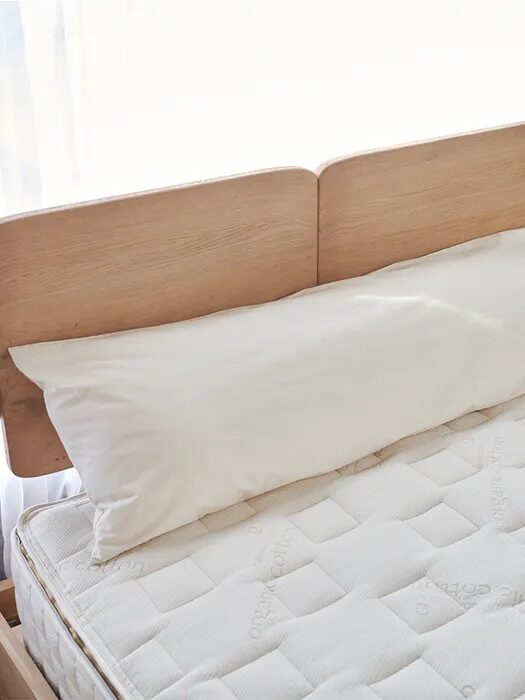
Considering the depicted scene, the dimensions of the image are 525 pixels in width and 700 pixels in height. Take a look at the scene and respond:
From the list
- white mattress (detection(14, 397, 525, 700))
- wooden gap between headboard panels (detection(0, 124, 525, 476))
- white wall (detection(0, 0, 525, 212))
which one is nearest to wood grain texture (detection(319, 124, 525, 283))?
wooden gap between headboard panels (detection(0, 124, 525, 476))

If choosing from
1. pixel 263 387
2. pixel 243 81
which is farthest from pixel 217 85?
pixel 263 387

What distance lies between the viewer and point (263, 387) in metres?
1.44

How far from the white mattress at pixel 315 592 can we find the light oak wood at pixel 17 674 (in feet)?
0.07

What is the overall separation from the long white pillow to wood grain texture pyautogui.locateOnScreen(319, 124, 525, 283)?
99 millimetres

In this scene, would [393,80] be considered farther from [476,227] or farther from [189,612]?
[189,612]

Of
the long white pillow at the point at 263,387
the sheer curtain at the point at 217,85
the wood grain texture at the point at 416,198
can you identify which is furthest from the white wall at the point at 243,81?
the long white pillow at the point at 263,387

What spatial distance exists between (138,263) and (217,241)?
0.46ft

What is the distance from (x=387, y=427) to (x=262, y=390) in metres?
0.21

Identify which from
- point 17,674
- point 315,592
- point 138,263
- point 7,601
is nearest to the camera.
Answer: point 315,592

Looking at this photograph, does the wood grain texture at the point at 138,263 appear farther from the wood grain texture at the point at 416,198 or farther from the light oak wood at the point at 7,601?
the light oak wood at the point at 7,601

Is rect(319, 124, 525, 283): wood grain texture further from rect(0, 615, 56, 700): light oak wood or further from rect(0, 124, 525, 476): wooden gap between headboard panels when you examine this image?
rect(0, 615, 56, 700): light oak wood

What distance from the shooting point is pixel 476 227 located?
1.89m

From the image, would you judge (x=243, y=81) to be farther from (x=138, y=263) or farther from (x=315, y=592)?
(x=315, y=592)

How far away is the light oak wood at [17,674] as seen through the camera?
4.33 ft
